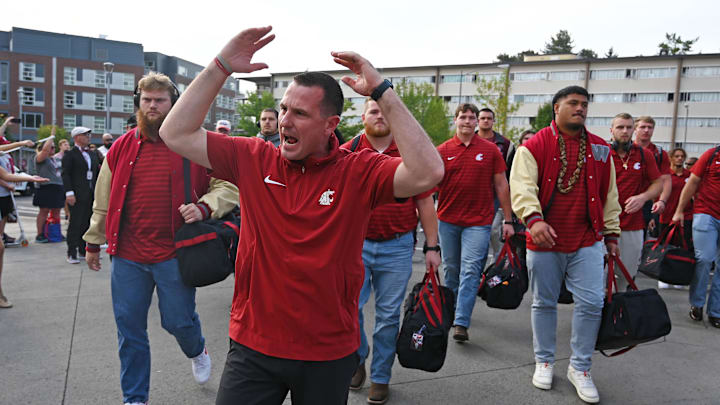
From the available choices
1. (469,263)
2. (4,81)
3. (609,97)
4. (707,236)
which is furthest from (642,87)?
(4,81)

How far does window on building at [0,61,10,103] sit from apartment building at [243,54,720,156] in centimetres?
4551

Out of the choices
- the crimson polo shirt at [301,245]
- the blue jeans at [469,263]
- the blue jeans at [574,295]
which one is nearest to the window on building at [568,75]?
the blue jeans at [469,263]

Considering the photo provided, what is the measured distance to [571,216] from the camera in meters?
3.91

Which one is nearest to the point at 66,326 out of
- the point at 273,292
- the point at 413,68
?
the point at 273,292

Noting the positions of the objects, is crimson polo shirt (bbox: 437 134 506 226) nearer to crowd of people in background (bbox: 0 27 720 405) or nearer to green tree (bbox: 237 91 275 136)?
crowd of people in background (bbox: 0 27 720 405)

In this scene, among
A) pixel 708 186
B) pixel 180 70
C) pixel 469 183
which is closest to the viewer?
pixel 469 183

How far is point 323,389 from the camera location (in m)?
2.04

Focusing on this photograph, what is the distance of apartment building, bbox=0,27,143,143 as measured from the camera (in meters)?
66.7

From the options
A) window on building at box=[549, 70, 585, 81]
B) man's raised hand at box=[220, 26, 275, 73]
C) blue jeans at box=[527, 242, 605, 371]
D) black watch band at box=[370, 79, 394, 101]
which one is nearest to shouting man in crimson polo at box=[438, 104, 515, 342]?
blue jeans at box=[527, 242, 605, 371]

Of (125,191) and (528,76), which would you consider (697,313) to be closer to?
(125,191)

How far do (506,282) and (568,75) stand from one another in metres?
60.9

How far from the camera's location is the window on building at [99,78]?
235ft

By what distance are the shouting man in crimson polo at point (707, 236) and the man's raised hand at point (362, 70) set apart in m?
5.49

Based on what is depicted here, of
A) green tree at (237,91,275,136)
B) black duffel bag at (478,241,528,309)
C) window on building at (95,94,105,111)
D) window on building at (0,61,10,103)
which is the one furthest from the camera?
window on building at (95,94,105,111)
